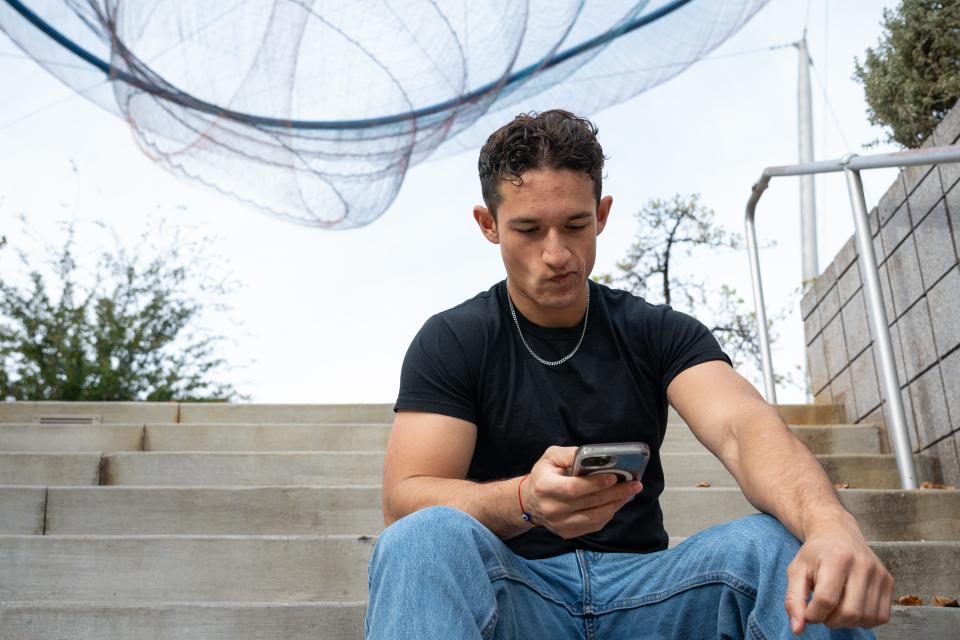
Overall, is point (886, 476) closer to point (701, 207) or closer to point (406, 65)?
point (406, 65)

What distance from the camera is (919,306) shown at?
153 inches

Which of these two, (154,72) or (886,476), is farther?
(154,72)

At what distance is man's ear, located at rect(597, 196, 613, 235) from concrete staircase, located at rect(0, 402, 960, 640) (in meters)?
1.14

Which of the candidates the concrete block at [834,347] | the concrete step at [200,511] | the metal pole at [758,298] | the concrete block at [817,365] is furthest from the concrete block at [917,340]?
the concrete block at [817,365]

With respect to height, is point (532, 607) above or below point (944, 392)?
below

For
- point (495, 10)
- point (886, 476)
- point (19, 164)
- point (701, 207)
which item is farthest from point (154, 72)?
point (701, 207)

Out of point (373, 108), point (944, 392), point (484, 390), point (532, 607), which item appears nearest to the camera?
point (532, 607)

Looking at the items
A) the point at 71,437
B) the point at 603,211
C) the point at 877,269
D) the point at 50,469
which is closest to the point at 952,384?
the point at 877,269

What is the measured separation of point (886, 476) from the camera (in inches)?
151

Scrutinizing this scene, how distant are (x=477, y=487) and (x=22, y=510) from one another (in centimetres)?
224

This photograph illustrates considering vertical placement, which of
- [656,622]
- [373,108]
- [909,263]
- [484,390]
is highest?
[373,108]

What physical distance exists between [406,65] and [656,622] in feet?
19.1

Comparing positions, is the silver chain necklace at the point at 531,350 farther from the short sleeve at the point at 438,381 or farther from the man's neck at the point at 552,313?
the short sleeve at the point at 438,381

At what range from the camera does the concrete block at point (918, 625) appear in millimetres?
2312
